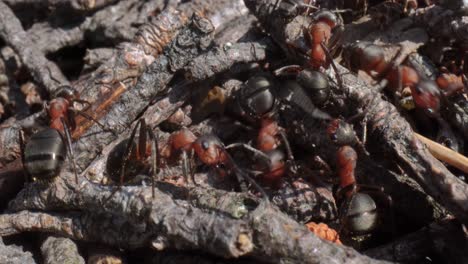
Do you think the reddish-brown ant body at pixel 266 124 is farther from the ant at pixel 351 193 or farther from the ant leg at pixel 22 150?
the ant leg at pixel 22 150

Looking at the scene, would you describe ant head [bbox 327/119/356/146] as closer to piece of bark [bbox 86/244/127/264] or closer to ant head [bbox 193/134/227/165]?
ant head [bbox 193/134/227/165]

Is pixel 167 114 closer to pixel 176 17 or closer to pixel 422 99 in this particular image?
pixel 176 17

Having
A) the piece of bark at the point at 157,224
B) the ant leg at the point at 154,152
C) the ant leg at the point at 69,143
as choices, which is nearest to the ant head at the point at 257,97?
the ant leg at the point at 154,152

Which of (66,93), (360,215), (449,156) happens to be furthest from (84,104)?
(449,156)

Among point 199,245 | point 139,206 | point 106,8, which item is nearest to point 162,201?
point 139,206

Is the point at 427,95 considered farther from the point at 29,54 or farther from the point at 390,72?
the point at 29,54

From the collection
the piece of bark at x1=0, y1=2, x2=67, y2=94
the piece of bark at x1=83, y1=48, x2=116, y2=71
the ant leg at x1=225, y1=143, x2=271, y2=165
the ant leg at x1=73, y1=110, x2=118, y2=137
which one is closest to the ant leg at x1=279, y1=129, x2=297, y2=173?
the ant leg at x1=225, y1=143, x2=271, y2=165
